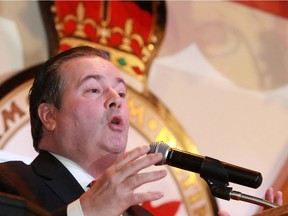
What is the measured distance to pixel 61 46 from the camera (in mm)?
2539

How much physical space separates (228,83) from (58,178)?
128cm

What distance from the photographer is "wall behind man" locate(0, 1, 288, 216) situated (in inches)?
109

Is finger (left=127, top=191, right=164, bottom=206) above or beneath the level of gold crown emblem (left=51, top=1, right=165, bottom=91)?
above

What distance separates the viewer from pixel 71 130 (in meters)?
1.87

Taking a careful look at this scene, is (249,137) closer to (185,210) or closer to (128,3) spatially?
(185,210)

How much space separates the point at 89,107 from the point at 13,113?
2.00 ft

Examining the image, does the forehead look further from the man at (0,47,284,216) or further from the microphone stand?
the microphone stand

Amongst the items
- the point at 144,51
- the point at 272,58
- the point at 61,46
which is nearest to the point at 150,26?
the point at 144,51

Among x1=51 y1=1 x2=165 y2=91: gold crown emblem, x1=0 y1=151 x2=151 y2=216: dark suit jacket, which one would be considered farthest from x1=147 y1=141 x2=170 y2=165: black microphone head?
x1=51 y1=1 x2=165 y2=91: gold crown emblem

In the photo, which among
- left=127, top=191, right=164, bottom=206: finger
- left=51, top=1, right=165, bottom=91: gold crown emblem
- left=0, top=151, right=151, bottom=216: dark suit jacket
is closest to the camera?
left=127, top=191, right=164, bottom=206: finger

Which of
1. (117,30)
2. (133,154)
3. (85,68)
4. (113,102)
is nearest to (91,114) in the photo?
(113,102)

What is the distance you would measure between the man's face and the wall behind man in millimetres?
781

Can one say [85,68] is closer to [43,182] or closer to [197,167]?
[43,182]

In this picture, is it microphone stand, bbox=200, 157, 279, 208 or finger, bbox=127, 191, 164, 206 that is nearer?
finger, bbox=127, 191, 164, 206
